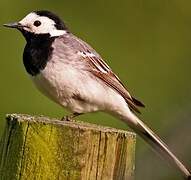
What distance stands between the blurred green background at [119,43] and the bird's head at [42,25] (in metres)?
1.76

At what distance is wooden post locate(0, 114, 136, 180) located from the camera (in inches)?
118

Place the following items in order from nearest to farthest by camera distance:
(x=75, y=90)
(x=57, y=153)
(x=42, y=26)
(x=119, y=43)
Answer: (x=57, y=153)
(x=75, y=90)
(x=42, y=26)
(x=119, y=43)

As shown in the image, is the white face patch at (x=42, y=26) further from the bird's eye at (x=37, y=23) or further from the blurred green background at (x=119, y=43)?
the blurred green background at (x=119, y=43)

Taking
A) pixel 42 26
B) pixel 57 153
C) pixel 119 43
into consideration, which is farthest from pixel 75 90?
pixel 119 43

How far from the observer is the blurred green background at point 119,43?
26.3 feet

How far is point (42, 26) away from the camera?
5793 mm

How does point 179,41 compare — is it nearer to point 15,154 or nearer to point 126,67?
point 126,67

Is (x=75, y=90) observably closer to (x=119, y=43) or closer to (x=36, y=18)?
(x=36, y=18)

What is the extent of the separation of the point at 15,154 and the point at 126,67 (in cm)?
549

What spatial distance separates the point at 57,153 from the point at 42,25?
2848mm

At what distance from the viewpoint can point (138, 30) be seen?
8797 mm

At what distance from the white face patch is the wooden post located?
2.60 meters

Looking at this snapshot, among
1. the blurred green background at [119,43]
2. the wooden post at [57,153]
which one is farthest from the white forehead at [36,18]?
the wooden post at [57,153]

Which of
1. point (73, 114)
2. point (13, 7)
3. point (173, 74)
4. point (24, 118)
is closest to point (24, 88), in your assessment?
point (13, 7)
